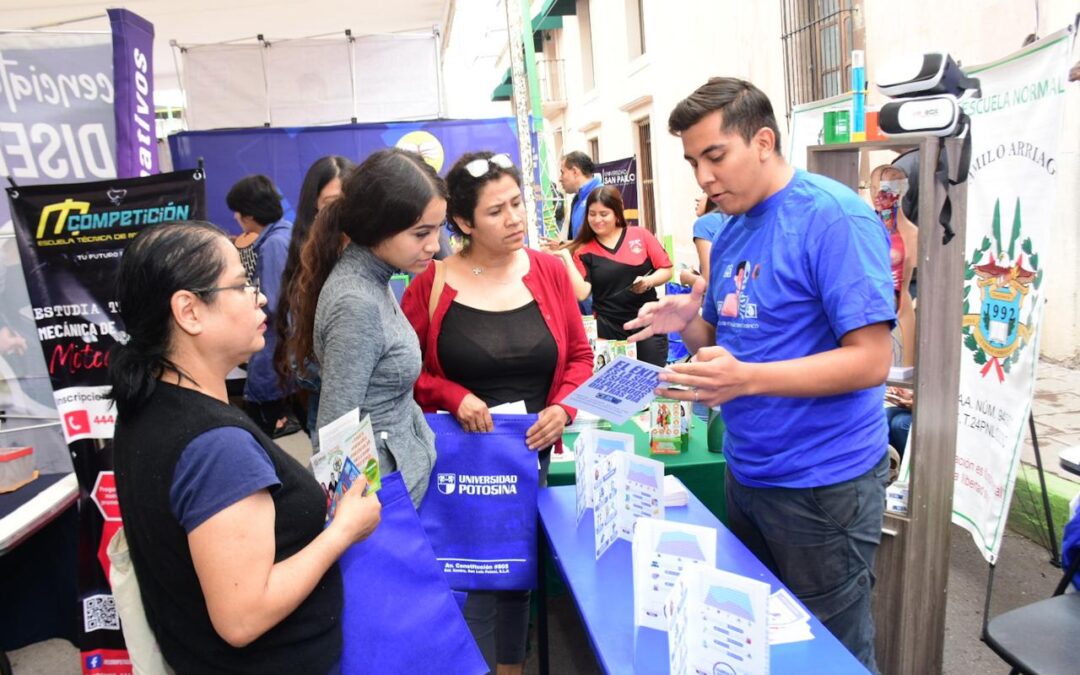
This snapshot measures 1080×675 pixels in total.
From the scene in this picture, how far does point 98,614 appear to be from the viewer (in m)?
2.35

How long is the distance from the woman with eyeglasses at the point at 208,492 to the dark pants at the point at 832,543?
90 centimetres

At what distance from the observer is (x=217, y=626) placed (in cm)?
116

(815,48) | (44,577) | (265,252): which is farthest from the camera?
(815,48)

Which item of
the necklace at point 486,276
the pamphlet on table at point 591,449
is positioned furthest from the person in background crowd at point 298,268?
the pamphlet on table at point 591,449

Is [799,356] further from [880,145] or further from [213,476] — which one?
[213,476]

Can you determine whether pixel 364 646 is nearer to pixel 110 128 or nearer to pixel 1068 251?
pixel 110 128

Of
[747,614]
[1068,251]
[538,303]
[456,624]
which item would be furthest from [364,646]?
[1068,251]

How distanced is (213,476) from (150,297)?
0.32m

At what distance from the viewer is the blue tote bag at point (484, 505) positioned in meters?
2.17

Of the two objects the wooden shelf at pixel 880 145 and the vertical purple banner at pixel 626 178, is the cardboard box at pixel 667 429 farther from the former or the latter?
the vertical purple banner at pixel 626 178

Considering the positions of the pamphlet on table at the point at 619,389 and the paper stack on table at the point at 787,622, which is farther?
the pamphlet on table at the point at 619,389

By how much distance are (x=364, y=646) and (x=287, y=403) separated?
9.96 ft

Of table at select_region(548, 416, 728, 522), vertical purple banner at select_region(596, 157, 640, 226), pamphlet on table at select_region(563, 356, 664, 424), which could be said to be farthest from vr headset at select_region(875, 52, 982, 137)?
vertical purple banner at select_region(596, 157, 640, 226)

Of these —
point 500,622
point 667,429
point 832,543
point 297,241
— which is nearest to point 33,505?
point 297,241
